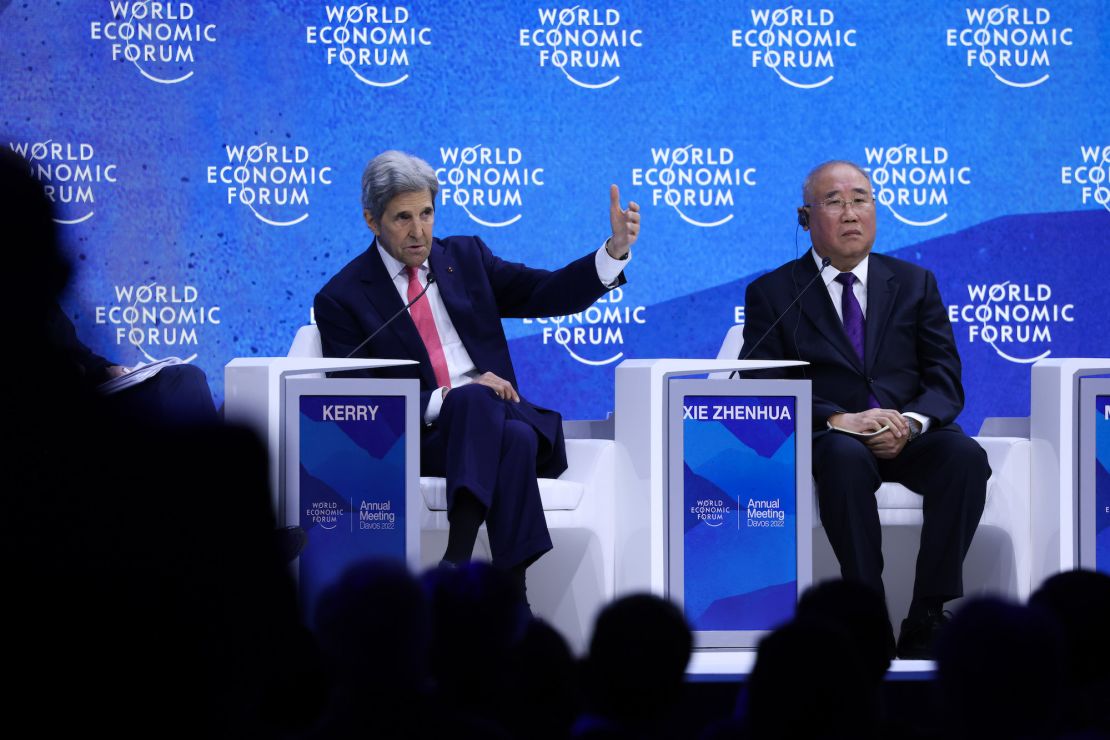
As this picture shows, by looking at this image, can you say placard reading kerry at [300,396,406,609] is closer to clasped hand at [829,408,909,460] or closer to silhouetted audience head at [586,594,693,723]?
clasped hand at [829,408,909,460]

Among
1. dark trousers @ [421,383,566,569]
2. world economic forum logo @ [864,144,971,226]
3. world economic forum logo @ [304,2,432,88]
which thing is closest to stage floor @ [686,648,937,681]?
dark trousers @ [421,383,566,569]

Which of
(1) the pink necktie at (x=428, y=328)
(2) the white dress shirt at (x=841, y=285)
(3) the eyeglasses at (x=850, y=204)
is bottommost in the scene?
(1) the pink necktie at (x=428, y=328)

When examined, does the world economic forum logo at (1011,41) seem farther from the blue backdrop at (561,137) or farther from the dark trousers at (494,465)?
the dark trousers at (494,465)

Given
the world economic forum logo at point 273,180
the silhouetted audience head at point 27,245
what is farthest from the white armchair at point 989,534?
the silhouetted audience head at point 27,245

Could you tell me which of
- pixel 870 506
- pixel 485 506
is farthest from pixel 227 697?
pixel 870 506

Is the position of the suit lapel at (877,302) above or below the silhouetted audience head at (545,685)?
above

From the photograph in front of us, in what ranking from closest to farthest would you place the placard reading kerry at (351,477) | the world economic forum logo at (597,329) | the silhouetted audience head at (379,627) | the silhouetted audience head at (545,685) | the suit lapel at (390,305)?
the silhouetted audience head at (379,627)
the silhouetted audience head at (545,685)
the placard reading kerry at (351,477)
the suit lapel at (390,305)
the world economic forum logo at (597,329)

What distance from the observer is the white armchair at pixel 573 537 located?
3.85 metres

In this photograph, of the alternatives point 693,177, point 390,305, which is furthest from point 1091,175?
point 390,305

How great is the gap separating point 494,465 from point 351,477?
0.41m

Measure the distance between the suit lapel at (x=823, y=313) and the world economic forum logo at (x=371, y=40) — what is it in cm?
180

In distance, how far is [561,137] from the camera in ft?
17.4

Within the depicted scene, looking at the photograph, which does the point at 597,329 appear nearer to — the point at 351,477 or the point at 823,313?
the point at 823,313

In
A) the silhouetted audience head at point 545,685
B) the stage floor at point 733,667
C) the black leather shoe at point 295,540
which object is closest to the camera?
the silhouetted audience head at point 545,685
